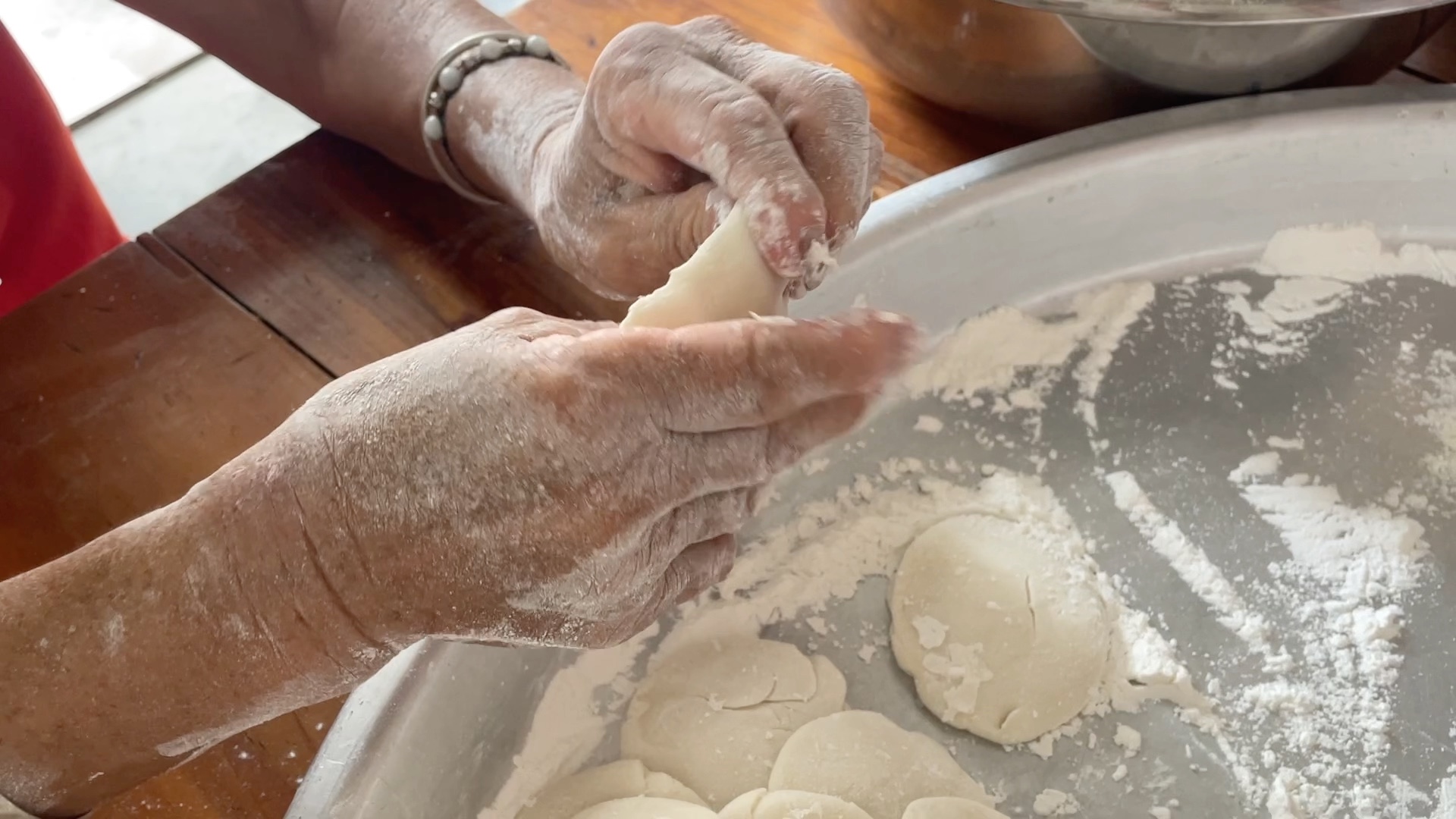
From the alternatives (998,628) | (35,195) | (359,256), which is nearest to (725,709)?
(998,628)

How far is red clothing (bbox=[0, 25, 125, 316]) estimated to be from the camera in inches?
46.7

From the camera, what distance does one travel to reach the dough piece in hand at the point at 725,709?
0.81 metres

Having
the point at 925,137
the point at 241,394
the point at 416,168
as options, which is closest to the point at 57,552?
the point at 241,394

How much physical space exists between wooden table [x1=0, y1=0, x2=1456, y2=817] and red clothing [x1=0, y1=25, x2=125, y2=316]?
25 cm

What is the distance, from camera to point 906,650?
872mm

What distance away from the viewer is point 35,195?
1.23 m

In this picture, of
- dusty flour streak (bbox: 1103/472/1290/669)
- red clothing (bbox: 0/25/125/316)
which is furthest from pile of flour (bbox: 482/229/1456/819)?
red clothing (bbox: 0/25/125/316)

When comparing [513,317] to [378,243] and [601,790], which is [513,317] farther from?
[378,243]

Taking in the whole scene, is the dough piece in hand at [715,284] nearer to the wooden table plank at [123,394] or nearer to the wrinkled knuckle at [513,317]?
the wrinkled knuckle at [513,317]

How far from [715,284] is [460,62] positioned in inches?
19.9

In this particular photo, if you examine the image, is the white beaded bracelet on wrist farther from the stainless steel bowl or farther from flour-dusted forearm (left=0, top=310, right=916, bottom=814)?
flour-dusted forearm (left=0, top=310, right=916, bottom=814)

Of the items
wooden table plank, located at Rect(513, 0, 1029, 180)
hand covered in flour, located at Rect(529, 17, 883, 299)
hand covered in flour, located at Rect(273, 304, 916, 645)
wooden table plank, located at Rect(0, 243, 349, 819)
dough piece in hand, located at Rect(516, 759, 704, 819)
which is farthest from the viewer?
wooden table plank, located at Rect(513, 0, 1029, 180)

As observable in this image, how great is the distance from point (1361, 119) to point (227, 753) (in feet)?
3.90

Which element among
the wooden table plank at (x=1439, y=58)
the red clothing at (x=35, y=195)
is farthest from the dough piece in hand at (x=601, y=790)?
the wooden table plank at (x=1439, y=58)
